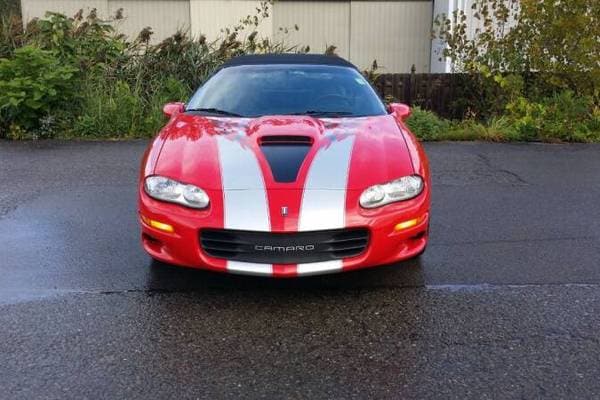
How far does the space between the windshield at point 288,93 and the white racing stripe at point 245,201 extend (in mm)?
1007

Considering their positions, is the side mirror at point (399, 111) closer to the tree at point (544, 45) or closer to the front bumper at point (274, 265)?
the front bumper at point (274, 265)

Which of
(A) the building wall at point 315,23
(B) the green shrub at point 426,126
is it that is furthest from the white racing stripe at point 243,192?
(A) the building wall at point 315,23

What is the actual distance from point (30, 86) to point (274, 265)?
7.06 meters

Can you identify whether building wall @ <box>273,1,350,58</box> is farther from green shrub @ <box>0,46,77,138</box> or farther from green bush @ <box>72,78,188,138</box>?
green shrub @ <box>0,46,77,138</box>

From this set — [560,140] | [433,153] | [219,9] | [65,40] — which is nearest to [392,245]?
[433,153]

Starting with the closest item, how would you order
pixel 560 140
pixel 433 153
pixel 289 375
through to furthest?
pixel 289 375 < pixel 433 153 < pixel 560 140

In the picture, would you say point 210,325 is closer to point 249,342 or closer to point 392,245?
point 249,342

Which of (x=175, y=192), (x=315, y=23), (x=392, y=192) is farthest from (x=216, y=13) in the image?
(x=392, y=192)

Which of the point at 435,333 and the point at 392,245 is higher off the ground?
the point at 392,245

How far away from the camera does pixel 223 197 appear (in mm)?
3506

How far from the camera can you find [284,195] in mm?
3494

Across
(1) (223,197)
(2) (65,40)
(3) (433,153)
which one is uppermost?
(2) (65,40)

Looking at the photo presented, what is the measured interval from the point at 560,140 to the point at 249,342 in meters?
7.52

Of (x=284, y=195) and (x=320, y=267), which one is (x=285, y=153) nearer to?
(x=284, y=195)
